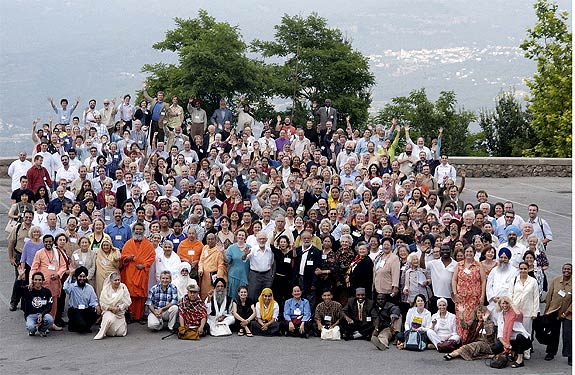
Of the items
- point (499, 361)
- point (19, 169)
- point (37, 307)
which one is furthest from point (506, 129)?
point (37, 307)

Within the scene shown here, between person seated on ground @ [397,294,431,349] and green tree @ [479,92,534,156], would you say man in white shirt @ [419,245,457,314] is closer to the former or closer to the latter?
person seated on ground @ [397,294,431,349]

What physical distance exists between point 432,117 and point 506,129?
432cm

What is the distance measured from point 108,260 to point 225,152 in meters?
6.96

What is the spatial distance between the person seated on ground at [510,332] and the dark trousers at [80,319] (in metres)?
5.77

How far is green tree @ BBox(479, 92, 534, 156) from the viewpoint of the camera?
45.0 m

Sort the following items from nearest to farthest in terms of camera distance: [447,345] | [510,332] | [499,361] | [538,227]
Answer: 1. [499,361]
2. [510,332]
3. [447,345]
4. [538,227]

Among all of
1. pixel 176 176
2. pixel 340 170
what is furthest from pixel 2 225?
pixel 340 170

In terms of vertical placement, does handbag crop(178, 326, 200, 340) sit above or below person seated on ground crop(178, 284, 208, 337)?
below

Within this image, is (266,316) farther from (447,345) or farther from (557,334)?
(557,334)

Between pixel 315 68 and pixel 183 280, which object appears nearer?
pixel 183 280

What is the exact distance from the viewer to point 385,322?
15.2 meters

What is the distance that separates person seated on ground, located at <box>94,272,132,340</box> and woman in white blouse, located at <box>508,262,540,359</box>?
18.1ft

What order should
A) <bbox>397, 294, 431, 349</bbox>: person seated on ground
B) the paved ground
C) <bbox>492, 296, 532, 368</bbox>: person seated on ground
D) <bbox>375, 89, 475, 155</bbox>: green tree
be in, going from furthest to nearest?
<bbox>375, 89, 475, 155</bbox>: green tree → <bbox>397, 294, 431, 349</bbox>: person seated on ground → <bbox>492, 296, 532, 368</bbox>: person seated on ground → the paved ground

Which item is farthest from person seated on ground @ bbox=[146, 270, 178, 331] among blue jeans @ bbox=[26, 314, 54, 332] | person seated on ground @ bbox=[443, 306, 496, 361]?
person seated on ground @ bbox=[443, 306, 496, 361]
